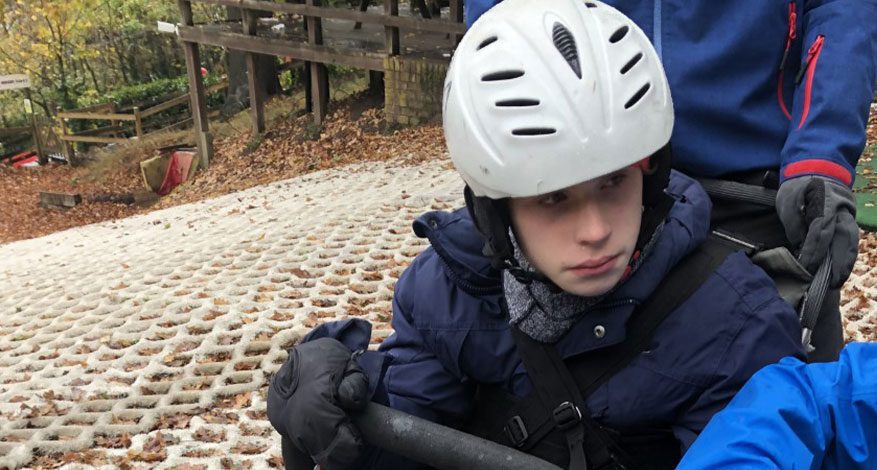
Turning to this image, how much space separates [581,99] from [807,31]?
86 cm

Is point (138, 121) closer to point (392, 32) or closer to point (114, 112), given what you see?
point (114, 112)

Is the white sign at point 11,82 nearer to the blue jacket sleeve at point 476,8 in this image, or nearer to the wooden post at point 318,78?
the wooden post at point 318,78

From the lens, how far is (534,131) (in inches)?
68.3

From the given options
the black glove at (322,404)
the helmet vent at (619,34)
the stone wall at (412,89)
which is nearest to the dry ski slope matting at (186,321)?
the black glove at (322,404)

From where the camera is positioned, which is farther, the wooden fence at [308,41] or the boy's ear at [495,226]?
the wooden fence at [308,41]

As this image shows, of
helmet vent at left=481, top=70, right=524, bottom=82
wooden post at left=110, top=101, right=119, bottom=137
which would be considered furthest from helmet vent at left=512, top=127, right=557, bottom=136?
wooden post at left=110, top=101, right=119, bottom=137

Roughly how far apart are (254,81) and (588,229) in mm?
→ 17848

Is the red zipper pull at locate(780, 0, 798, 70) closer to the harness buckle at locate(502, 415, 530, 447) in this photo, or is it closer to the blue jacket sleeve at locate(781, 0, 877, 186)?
the blue jacket sleeve at locate(781, 0, 877, 186)

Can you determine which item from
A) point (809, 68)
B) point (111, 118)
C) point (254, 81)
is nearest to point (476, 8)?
point (809, 68)

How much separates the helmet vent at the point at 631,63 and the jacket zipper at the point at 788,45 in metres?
0.60

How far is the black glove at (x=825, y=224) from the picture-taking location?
1.94m

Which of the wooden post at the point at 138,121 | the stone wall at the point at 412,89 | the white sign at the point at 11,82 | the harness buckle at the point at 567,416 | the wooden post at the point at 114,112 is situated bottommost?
the wooden post at the point at 114,112

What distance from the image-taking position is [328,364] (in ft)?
6.24

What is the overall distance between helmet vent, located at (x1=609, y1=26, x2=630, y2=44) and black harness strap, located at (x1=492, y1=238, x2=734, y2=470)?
0.51 m
